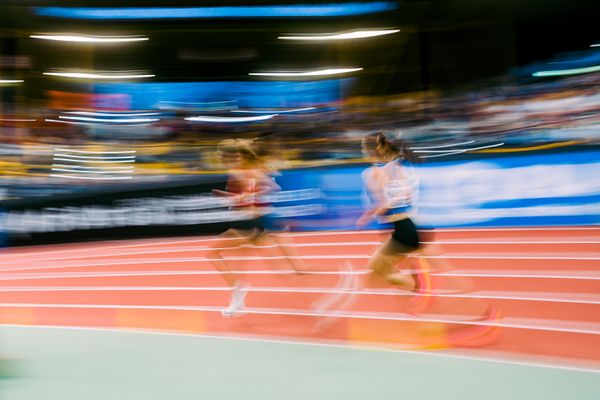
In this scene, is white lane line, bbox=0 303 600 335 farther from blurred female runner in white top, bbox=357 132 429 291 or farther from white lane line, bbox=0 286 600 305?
blurred female runner in white top, bbox=357 132 429 291

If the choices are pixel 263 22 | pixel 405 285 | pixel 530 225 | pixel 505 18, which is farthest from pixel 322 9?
pixel 405 285

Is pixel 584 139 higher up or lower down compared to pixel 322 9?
lower down

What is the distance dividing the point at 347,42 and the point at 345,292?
1709 cm

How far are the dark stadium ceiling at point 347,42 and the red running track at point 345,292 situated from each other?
9.05 metres

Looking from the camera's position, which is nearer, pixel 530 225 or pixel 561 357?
pixel 561 357

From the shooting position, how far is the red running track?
20.7 ft

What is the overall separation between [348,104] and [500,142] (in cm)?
902

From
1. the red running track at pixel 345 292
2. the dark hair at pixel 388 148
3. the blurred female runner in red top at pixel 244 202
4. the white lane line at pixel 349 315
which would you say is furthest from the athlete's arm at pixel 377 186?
the blurred female runner in red top at pixel 244 202

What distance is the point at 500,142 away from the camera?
516 inches

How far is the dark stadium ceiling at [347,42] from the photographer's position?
1988 cm

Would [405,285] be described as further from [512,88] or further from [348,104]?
[348,104]

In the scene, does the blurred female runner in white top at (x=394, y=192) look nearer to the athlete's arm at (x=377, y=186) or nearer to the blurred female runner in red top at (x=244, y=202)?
the athlete's arm at (x=377, y=186)

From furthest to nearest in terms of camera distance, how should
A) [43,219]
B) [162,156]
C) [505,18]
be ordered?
[505,18] → [162,156] → [43,219]

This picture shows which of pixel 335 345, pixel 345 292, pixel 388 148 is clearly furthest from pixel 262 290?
pixel 388 148
